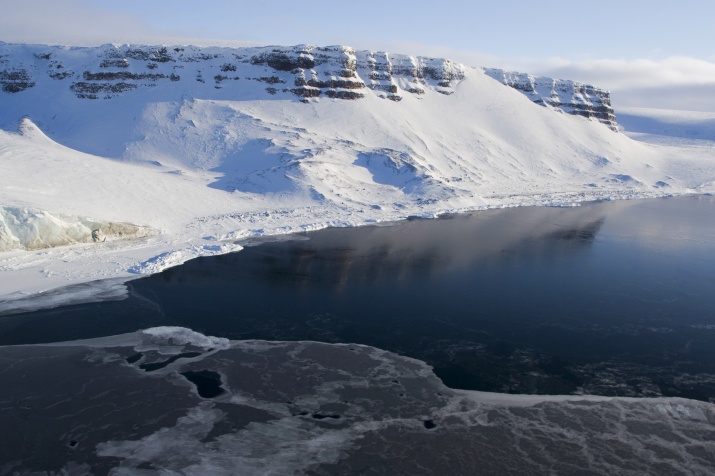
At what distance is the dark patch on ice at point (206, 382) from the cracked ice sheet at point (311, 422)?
23 cm

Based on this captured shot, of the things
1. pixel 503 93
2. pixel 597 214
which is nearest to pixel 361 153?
pixel 597 214

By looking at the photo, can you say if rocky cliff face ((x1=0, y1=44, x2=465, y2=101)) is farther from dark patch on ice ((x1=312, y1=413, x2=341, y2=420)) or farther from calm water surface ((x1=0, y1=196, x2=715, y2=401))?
dark patch on ice ((x1=312, y1=413, x2=341, y2=420))

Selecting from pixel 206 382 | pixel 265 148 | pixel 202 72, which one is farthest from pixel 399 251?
pixel 202 72

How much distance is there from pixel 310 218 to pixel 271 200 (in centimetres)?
601

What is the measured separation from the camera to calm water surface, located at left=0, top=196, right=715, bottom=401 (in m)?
19.7

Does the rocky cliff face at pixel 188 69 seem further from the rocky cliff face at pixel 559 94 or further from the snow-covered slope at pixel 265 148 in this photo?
the rocky cliff face at pixel 559 94

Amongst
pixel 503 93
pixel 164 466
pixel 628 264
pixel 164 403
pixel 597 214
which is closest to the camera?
pixel 164 466

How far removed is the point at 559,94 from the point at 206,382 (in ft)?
310

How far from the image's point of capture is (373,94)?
76875 millimetres

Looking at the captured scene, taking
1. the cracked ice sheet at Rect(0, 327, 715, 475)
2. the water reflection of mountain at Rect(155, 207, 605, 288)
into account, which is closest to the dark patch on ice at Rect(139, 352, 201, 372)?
the cracked ice sheet at Rect(0, 327, 715, 475)

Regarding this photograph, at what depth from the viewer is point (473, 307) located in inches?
998

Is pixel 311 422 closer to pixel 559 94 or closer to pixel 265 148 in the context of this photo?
pixel 265 148

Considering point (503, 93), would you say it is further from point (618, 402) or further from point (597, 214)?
point (618, 402)

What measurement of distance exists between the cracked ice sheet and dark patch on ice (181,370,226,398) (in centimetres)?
23
